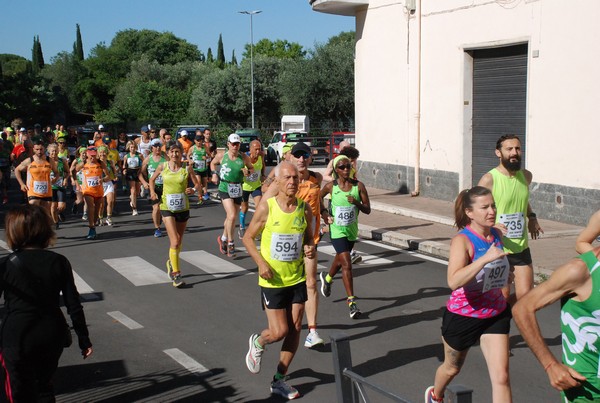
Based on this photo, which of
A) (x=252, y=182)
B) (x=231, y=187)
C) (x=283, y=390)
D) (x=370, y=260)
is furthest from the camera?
(x=252, y=182)

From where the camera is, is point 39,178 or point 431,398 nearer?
point 431,398

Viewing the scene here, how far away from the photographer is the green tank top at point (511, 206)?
7.30 meters

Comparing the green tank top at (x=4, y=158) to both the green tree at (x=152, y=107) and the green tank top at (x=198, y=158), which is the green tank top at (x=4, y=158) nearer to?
the green tank top at (x=198, y=158)

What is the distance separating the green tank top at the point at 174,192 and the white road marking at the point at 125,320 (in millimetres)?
1986

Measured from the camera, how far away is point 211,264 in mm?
12227

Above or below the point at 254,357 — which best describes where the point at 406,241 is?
below

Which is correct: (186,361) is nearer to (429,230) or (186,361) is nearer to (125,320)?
(125,320)

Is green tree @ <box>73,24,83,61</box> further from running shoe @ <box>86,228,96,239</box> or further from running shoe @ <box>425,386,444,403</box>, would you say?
running shoe @ <box>425,386,444,403</box>

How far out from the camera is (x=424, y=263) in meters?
12.2

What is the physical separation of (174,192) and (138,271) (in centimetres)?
171

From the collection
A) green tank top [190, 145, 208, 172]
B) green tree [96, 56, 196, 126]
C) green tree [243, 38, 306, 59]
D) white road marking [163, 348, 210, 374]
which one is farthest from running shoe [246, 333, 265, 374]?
green tree [243, 38, 306, 59]

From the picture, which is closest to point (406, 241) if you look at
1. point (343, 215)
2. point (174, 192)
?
point (174, 192)

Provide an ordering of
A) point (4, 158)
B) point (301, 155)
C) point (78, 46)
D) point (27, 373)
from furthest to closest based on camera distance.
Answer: point (78, 46) < point (4, 158) < point (301, 155) < point (27, 373)

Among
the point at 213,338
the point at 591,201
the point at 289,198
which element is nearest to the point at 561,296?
the point at 289,198
